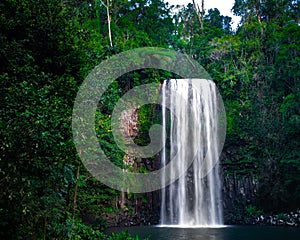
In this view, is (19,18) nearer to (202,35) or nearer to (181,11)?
(202,35)

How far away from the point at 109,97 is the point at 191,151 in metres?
9.59

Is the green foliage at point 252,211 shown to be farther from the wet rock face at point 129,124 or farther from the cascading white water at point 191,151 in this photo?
the wet rock face at point 129,124

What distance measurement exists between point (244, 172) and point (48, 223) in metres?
13.9

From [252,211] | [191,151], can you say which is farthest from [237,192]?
[191,151]

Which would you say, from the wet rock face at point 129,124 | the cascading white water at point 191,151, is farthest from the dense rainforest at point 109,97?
the cascading white water at point 191,151

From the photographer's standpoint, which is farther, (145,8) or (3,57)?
(145,8)

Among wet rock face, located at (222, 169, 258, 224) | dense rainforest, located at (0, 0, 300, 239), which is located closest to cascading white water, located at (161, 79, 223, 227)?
wet rock face, located at (222, 169, 258, 224)

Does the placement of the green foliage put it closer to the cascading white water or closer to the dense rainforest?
the dense rainforest

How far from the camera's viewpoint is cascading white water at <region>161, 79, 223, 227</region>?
16484mm

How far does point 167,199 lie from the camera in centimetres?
1695

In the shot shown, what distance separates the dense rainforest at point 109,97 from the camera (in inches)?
207

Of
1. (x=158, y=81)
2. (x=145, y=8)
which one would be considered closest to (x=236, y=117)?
(x=158, y=81)

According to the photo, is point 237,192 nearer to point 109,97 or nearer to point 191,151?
point 191,151

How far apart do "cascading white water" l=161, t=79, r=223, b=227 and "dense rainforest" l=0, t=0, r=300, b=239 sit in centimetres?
97
